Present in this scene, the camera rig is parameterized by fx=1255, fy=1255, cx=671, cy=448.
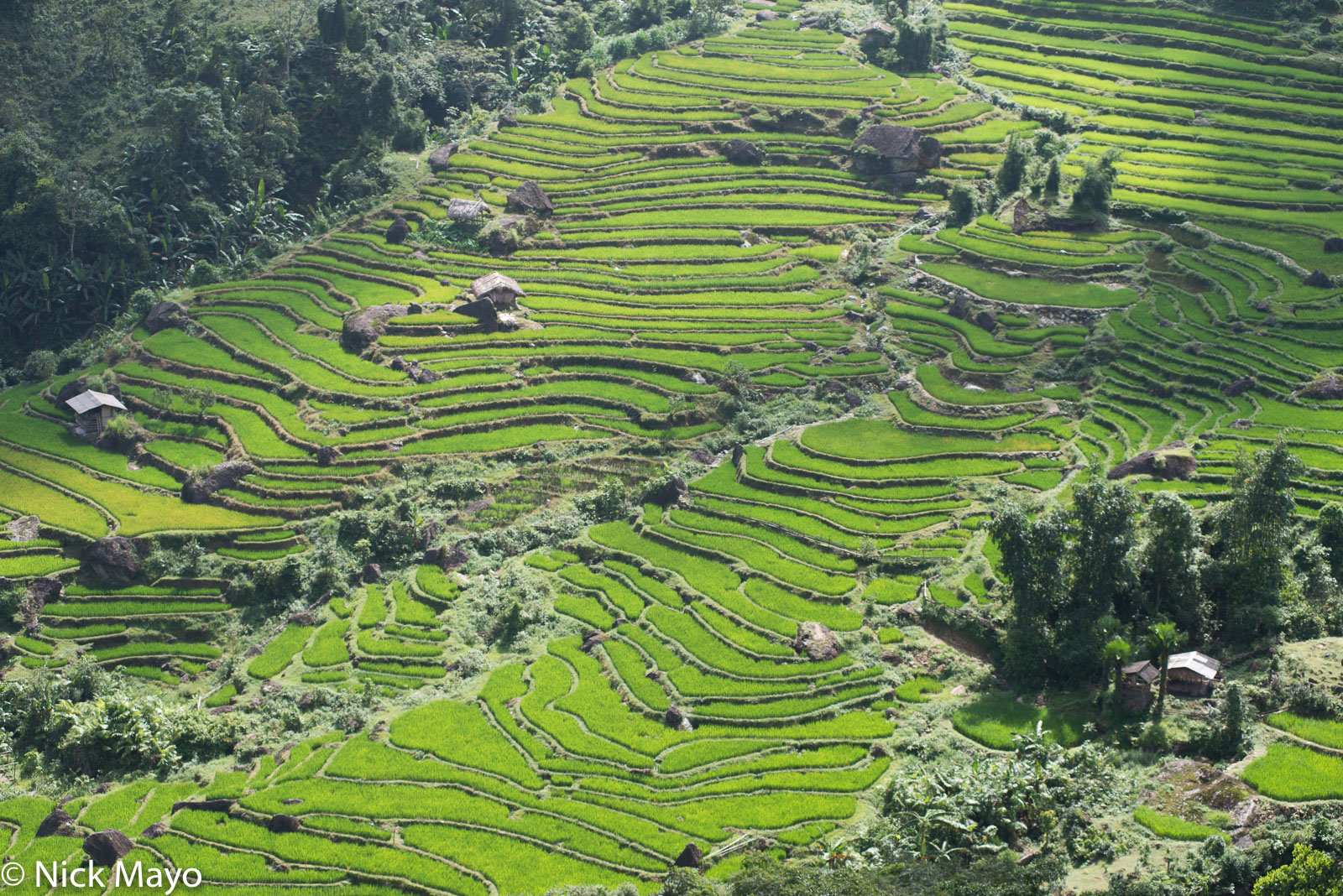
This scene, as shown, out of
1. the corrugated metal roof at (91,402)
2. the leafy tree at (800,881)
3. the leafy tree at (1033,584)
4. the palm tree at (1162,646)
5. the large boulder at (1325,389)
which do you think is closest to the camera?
the leafy tree at (800,881)

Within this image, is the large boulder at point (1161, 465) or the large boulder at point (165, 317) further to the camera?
the large boulder at point (165, 317)

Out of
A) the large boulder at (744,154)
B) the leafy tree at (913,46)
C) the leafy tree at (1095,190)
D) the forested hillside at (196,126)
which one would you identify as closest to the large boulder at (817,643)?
the leafy tree at (1095,190)

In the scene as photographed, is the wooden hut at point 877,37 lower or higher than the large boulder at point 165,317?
higher

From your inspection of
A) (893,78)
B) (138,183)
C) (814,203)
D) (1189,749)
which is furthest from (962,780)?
(893,78)

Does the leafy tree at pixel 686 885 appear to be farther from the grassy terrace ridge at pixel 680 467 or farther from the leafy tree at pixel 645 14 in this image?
the leafy tree at pixel 645 14

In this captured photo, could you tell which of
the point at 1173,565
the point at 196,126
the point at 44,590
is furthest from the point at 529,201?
the point at 1173,565

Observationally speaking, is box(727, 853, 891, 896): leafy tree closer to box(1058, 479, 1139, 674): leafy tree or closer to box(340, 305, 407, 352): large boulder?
box(1058, 479, 1139, 674): leafy tree
